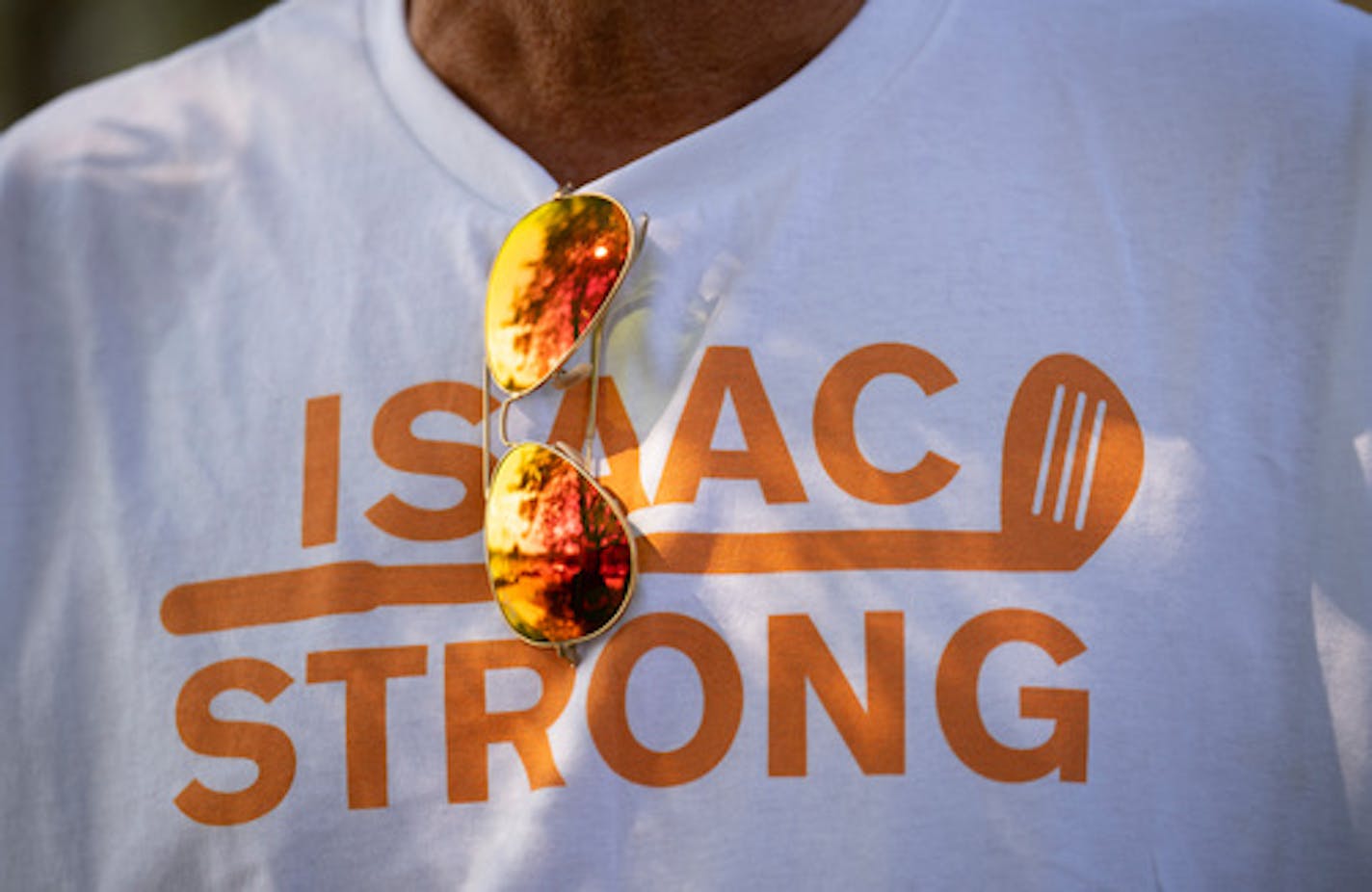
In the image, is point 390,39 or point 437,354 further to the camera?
point 390,39

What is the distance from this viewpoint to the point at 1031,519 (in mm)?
1111

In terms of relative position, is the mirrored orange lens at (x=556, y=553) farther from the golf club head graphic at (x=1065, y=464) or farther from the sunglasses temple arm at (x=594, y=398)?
the golf club head graphic at (x=1065, y=464)

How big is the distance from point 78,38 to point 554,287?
18.2 ft

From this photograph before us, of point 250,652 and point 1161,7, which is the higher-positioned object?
point 1161,7

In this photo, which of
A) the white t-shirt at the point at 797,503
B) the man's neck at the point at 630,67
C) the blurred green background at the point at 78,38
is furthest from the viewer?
the blurred green background at the point at 78,38

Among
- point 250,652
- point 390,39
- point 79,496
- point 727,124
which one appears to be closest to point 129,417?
point 79,496

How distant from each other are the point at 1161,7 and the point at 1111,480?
41 cm

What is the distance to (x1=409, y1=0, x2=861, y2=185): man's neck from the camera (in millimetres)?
1252

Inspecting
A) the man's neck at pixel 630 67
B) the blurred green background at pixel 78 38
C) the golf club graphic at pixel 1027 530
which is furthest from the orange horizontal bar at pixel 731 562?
the blurred green background at pixel 78 38

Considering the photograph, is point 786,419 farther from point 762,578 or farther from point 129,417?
point 129,417

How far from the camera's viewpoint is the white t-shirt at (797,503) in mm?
1074

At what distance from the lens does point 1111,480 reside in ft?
3.65

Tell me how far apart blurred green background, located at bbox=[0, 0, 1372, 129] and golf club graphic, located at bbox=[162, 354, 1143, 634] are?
5.23 m

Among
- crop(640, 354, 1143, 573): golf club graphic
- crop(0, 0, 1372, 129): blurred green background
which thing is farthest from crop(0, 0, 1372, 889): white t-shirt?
crop(0, 0, 1372, 129): blurred green background
